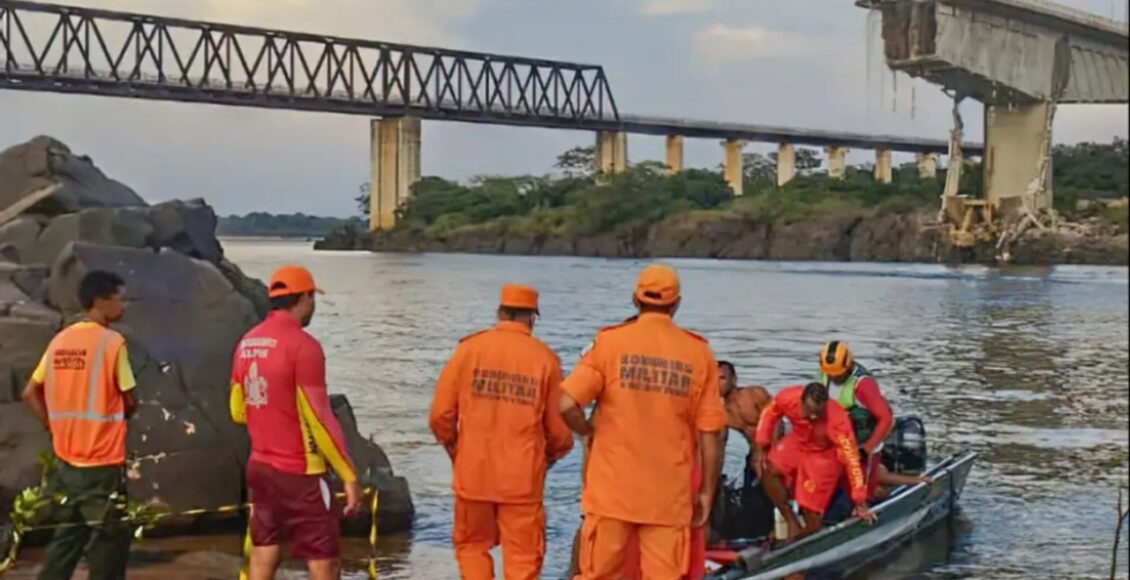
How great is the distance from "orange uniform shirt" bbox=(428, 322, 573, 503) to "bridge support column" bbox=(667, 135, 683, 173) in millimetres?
90627

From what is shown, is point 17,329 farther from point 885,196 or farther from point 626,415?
point 885,196

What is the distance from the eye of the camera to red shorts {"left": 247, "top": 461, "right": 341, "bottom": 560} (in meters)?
6.63

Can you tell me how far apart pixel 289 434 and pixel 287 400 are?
16cm

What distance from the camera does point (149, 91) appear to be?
6788 centimetres

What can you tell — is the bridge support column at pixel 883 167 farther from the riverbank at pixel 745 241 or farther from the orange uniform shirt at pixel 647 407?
the orange uniform shirt at pixel 647 407

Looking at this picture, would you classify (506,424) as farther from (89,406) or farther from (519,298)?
(89,406)

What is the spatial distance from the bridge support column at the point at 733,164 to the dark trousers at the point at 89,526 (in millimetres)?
90109

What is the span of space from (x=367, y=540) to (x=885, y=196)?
71915 millimetres

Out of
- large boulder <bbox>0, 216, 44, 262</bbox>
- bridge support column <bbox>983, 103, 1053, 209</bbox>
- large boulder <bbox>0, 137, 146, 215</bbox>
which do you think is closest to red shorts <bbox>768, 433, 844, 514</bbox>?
large boulder <bbox>0, 216, 44, 262</bbox>

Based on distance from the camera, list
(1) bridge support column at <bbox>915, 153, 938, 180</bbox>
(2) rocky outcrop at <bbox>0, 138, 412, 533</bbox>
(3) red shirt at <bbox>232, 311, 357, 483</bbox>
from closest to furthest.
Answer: (3) red shirt at <bbox>232, 311, 357, 483</bbox> → (2) rocky outcrop at <bbox>0, 138, 412, 533</bbox> → (1) bridge support column at <bbox>915, 153, 938, 180</bbox>

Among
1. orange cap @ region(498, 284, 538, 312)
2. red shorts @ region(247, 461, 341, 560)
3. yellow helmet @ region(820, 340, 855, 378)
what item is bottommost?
red shorts @ region(247, 461, 341, 560)

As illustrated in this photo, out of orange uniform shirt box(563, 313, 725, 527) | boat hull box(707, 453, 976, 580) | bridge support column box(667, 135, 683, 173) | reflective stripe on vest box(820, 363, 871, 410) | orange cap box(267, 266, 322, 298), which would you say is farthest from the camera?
bridge support column box(667, 135, 683, 173)

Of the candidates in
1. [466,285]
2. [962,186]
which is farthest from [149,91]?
[962,186]

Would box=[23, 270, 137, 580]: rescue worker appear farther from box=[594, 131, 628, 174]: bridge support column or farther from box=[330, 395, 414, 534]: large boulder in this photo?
box=[594, 131, 628, 174]: bridge support column
